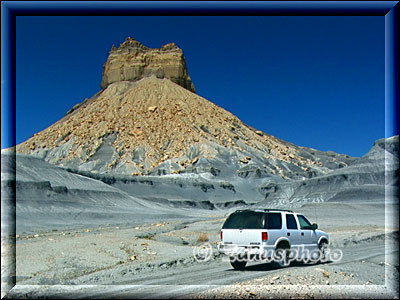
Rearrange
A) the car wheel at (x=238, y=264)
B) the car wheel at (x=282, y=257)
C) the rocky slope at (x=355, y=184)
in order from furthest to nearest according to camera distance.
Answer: the rocky slope at (x=355, y=184) < the car wheel at (x=238, y=264) < the car wheel at (x=282, y=257)

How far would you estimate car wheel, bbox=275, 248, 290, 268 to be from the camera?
11270mm

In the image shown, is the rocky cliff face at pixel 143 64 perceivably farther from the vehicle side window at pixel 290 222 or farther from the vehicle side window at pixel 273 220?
the vehicle side window at pixel 273 220

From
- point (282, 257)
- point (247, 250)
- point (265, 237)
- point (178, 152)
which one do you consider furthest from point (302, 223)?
point (178, 152)

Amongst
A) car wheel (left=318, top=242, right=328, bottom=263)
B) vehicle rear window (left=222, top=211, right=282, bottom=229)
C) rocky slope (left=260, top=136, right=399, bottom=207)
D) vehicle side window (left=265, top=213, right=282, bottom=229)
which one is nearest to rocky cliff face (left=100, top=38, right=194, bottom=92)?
rocky slope (left=260, top=136, right=399, bottom=207)

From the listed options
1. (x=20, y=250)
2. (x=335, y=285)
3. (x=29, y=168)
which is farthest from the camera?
(x=29, y=168)

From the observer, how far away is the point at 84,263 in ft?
44.9

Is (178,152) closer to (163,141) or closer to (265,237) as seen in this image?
(163,141)

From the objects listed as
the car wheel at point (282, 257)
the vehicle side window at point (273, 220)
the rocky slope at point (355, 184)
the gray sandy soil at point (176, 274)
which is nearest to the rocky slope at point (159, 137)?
the rocky slope at point (355, 184)

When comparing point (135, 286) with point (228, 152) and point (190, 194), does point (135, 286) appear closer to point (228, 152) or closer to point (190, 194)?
point (190, 194)

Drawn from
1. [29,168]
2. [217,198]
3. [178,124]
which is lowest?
[217,198]

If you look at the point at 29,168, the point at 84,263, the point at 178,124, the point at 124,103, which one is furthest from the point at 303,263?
the point at 124,103

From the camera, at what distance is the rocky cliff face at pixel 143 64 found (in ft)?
513

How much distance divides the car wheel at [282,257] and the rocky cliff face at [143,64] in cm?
14585

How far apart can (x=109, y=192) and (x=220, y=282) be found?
5145cm
